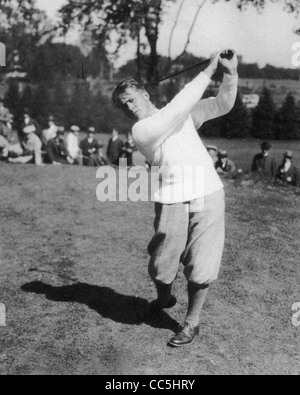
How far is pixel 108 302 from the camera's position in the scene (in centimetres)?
418

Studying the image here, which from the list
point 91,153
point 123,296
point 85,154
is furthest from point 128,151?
point 123,296

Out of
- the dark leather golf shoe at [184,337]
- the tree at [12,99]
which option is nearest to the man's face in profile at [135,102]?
the dark leather golf shoe at [184,337]

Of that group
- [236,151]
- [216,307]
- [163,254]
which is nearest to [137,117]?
[163,254]

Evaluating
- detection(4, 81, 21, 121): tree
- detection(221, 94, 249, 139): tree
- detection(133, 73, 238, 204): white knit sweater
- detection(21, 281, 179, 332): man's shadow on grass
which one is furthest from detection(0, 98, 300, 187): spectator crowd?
detection(4, 81, 21, 121): tree

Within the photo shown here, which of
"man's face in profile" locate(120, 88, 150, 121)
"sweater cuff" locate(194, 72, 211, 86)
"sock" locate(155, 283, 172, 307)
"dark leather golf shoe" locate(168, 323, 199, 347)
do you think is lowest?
"dark leather golf shoe" locate(168, 323, 199, 347)

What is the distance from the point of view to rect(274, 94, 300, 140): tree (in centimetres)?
1733

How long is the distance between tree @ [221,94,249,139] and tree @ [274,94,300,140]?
1.07m

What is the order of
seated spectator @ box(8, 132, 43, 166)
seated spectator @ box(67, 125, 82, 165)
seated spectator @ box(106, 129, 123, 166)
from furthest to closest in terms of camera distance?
1. seated spectator @ box(106, 129, 123, 166)
2. seated spectator @ box(67, 125, 82, 165)
3. seated spectator @ box(8, 132, 43, 166)

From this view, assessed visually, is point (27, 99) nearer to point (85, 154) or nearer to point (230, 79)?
point (85, 154)

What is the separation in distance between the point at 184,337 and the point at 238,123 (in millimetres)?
15375

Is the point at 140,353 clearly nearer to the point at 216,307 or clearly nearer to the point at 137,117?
the point at 216,307

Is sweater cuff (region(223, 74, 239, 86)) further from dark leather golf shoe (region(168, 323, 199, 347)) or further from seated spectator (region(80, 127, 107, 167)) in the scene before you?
seated spectator (region(80, 127, 107, 167))

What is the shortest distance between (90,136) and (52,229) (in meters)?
7.21
